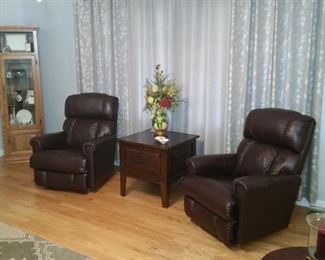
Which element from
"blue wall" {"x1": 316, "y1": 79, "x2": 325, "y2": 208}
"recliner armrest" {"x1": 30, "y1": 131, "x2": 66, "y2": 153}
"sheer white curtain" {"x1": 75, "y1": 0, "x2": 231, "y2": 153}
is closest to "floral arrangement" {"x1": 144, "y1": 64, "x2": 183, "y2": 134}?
"sheer white curtain" {"x1": 75, "y1": 0, "x2": 231, "y2": 153}

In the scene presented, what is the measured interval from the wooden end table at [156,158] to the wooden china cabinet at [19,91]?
193cm

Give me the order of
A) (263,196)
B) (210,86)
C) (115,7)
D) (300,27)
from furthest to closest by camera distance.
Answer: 1. (115,7)
2. (210,86)
3. (300,27)
4. (263,196)

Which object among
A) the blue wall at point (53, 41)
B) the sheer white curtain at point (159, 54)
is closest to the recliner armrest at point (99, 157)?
the sheer white curtain at point (159, 54)

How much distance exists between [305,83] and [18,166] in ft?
12.3

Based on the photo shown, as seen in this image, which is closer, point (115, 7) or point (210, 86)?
point (210, 86)

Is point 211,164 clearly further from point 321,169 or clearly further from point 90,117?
point 90,117

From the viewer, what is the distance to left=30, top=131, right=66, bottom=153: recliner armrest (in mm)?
3891

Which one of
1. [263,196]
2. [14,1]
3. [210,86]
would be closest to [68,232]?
[263,196]

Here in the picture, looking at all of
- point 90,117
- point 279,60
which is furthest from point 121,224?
point 279,60

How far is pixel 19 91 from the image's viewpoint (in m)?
4.87

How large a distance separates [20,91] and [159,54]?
7.17 ft

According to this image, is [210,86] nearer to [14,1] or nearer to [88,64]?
[88,64]

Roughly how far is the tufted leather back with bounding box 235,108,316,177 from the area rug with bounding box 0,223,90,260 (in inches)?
64.1

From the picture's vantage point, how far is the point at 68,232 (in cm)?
295
